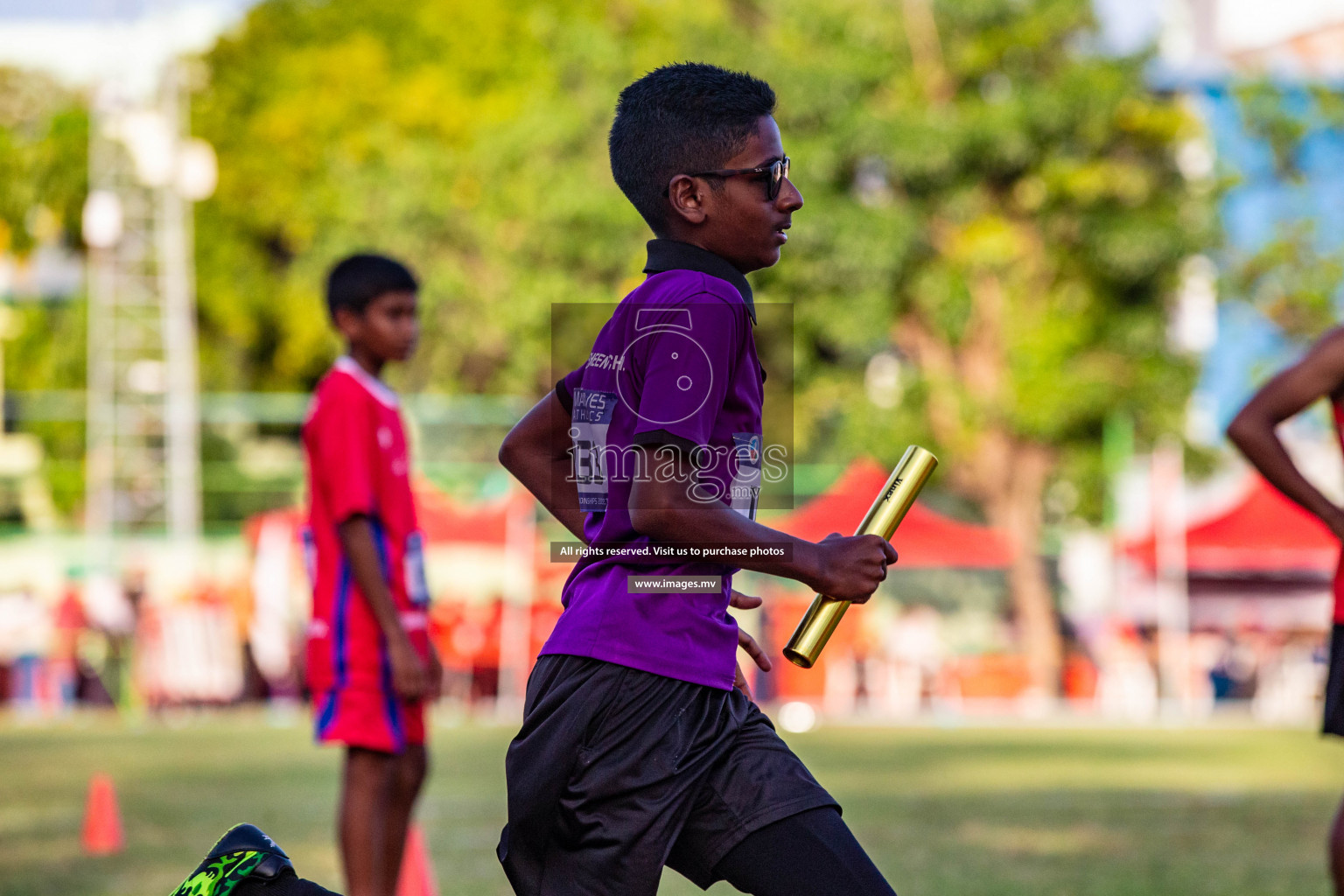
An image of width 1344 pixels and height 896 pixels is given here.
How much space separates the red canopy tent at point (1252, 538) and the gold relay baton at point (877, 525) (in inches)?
913

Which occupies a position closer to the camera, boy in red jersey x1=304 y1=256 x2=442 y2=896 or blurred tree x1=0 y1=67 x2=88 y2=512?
boy in red jersey x1=304 y1=256 x2=442 y2=896

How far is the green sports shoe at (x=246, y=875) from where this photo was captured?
12.4 ft

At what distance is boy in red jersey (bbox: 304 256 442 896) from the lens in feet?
17.1

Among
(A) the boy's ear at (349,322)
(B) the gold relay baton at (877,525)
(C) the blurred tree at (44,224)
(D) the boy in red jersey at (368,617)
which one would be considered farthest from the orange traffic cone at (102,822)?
(C) the blurred tree at (44,224)

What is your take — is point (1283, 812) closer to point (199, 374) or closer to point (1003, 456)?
point (1003, 456)

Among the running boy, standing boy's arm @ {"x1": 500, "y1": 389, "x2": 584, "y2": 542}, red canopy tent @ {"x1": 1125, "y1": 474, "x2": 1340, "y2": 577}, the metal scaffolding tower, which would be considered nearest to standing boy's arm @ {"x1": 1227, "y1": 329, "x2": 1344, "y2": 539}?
the running boy

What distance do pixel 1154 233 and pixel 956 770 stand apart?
16.1m

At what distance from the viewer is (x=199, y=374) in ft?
141

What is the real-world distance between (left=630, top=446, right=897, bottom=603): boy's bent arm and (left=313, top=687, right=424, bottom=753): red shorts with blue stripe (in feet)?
8.27

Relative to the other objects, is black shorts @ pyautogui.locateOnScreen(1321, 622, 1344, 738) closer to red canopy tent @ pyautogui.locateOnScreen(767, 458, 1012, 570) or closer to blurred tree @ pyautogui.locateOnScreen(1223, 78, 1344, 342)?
red canopy tent @ pyautogui.locateOnScreen(767, 458, 1012, 570)

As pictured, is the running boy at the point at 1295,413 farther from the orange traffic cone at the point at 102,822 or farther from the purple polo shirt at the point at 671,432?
the orange traffic cone at the point at 102,822

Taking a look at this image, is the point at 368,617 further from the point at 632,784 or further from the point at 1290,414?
the point at 1290,414

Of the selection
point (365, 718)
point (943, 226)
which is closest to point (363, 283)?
point (365, 718)

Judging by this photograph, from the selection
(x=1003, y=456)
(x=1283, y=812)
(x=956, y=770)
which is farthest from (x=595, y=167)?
(x=1283, y=812)
